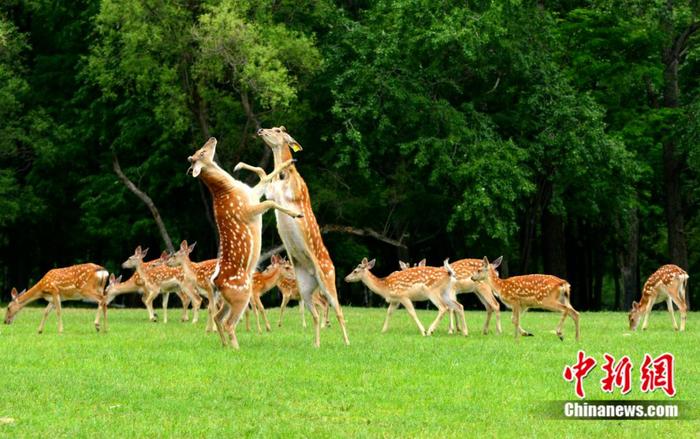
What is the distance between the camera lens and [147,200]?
3788cm

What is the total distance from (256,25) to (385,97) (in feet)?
14.9

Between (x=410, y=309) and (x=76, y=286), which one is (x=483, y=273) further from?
(x=76, y=286)

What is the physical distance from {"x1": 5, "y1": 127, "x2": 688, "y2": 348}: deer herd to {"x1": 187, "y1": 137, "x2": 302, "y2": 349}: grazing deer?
15mm

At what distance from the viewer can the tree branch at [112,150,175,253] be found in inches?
1473

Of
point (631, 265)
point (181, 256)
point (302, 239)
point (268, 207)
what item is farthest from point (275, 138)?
point (631, 265)

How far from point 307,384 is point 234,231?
4708 millimetres

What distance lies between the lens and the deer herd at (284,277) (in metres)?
17.1

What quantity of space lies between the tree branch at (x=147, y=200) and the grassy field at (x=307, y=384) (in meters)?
17.5

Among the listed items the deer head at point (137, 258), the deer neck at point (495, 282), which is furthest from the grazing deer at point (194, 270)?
the deer neck at point (495, 282)

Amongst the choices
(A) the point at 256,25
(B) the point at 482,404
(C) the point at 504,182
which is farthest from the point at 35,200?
(B) the point at 482,404

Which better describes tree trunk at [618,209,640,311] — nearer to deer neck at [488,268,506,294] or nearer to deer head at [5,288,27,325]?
deer neck at [488,268,506,294]

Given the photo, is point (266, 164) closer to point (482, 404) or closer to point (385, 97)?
point (385, 97)

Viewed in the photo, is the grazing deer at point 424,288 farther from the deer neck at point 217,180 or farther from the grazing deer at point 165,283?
the grazing deer at point 165,283

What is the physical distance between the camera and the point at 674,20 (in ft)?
118
